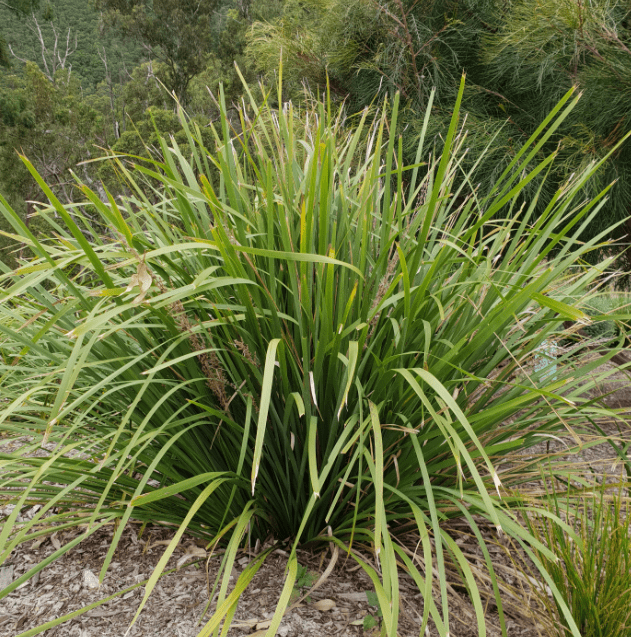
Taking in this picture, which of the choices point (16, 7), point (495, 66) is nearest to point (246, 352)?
point (495, 66)

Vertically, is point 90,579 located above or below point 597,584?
below

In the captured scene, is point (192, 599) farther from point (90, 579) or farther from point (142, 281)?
point (142, 281)

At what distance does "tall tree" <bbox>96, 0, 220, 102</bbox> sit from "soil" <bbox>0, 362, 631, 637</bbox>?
1539cm

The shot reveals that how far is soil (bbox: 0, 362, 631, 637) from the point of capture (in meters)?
1.02

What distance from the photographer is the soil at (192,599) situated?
1023mm

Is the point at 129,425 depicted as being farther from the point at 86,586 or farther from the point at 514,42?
the point at 514,42

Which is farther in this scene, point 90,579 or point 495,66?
point 495,66

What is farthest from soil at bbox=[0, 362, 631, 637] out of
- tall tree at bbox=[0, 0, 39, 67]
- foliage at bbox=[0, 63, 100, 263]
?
foliage at bbox=[0, 63, 100, 263]

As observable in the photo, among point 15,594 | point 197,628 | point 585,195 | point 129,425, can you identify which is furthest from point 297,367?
point 585,195

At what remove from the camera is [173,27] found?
583 inches

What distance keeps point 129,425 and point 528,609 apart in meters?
0.94

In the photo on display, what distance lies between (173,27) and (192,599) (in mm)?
16933

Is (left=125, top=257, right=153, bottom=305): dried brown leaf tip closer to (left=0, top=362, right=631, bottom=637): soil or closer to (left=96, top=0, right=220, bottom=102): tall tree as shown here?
(left=0, top=362, right=631, bottom=637): soil

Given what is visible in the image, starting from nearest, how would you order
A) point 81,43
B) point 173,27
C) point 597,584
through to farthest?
point 597,584
point 173,27
point 81,43
